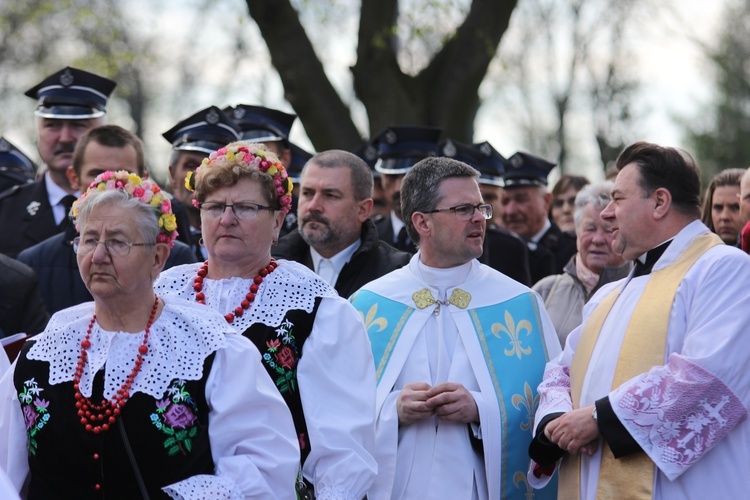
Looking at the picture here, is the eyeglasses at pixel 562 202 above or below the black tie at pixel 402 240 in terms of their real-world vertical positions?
below

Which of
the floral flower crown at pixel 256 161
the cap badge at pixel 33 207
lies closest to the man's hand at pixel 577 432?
the floral flower crown at pixel 256 161

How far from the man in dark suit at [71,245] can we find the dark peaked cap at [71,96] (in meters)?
1.07

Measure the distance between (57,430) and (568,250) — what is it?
6.36 meters

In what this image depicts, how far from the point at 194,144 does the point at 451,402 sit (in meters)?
3.15

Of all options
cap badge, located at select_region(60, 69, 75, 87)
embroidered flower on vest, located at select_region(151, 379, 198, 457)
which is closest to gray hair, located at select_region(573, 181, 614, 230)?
embroidered flower on vest, located at select_region(151, 379, 198, 457)

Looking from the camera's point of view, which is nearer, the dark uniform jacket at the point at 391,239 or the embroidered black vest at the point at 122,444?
the embroidered black vest at the point at 122,444

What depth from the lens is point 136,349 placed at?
4363mm

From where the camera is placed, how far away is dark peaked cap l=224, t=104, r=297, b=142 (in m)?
9.17

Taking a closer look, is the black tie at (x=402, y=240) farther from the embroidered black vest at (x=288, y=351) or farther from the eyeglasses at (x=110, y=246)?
the eyeglasses at (x=110, y=246)

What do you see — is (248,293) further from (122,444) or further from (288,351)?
(122,444)

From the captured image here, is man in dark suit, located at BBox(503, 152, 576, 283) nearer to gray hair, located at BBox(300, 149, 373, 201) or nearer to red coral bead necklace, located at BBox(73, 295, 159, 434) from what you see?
gray hair, located at BBox(300, 149, 373, 201)

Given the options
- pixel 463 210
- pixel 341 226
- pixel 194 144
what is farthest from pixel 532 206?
pixel 463 210

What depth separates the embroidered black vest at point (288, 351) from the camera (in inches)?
194

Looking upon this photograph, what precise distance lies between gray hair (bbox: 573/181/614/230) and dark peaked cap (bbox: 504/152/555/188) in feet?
9.56
